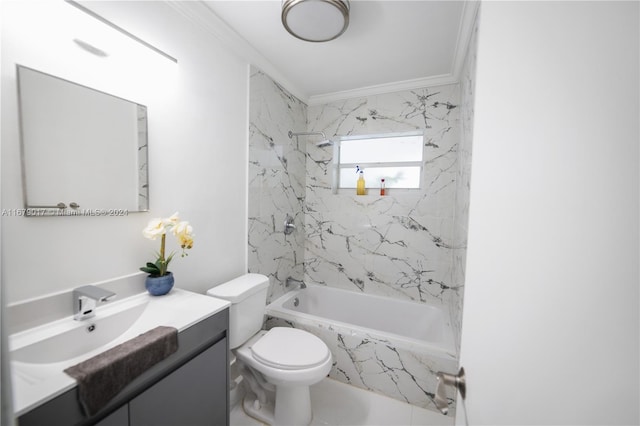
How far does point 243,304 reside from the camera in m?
1.57

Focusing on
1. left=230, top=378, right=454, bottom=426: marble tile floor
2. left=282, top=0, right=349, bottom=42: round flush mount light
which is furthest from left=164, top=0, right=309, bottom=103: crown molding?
left=230, top=378, right=454, bottom=426: marble tile floor

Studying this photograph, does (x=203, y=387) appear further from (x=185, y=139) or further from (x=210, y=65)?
(x=210, y=65)

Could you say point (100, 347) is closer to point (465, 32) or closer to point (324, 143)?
point (324, 143)

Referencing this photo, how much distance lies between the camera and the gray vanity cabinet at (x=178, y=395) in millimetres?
688

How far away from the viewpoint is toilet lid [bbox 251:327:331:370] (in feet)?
4.71

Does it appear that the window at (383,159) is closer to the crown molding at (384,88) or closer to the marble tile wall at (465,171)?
the crown molding at (384,88)

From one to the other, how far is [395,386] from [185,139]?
7.32ft

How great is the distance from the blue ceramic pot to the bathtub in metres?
1.08

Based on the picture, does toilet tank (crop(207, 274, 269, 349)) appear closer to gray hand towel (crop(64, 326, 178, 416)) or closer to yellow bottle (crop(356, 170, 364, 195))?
gray hand towel (crop(64, 326, 178, 416))

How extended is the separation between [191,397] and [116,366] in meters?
0.45

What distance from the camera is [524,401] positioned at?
427 mm

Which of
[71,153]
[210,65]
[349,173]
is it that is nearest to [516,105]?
[71,153]

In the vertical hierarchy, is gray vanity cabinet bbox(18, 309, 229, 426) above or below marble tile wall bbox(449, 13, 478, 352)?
below

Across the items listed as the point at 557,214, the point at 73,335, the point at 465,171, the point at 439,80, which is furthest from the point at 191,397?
the point at 439,80
